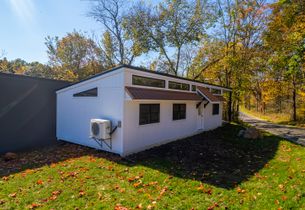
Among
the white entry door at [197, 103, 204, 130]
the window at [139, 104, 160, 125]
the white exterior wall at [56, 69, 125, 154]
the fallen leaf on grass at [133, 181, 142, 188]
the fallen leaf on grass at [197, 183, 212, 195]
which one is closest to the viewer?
the fallen leaf on grass at [197, 183, 212, 195]

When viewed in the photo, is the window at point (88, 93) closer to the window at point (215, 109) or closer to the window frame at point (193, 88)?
the window frame at point (193, 88)

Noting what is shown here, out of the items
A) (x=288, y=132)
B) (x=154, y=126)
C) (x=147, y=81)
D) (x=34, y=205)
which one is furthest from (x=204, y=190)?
(x=288, y=132)

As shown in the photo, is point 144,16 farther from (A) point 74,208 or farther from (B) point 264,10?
(A) point 74,208

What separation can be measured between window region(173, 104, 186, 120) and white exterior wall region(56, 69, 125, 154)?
3.42 meters

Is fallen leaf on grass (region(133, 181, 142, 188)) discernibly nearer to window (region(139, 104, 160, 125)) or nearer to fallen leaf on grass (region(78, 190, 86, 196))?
fallen leaf on grass (region(78, 190, 86, 196))

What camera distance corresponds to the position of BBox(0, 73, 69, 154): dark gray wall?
8547 millimetres

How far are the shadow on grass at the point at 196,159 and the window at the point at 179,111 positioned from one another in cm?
123

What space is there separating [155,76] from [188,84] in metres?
3.16

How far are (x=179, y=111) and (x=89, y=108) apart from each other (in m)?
4.42

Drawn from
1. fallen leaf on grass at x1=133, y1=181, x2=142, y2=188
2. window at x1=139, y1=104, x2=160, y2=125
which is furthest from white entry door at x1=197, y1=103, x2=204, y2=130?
fallen leaf on grass at x1=133, y1=181, x2=142, y2=188

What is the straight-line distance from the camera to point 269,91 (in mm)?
22953

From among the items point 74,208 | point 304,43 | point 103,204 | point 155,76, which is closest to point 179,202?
point 103,204

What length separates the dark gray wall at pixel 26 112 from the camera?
8.55m

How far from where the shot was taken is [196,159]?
7.04 metres
